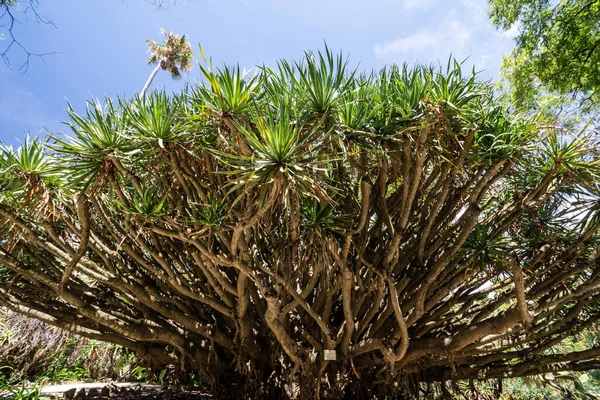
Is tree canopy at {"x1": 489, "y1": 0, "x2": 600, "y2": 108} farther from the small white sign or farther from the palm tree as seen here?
the palm tree

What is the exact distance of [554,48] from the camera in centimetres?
707

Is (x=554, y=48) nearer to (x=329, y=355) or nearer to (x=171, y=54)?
(x=329, y=355)

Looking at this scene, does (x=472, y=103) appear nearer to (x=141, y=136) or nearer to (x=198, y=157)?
(x=198, y=157)

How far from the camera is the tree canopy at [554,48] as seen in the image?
6.67 m

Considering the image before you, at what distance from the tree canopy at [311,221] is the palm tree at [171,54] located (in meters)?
13.0

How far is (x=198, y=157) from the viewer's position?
10.5 ft

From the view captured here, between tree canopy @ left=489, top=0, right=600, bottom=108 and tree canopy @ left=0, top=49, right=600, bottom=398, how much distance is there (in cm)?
405

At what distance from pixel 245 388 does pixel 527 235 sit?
147 inches

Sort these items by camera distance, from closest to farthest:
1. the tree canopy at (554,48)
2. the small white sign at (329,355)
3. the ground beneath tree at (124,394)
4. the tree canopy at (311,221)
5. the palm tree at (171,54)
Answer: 1. the tree canopy at (311,221)
2. the small white sign at (329,355)
3. the ground beneath tree at (124,394)
4. the tree canopy at (554,48)
5. the palm tree at (171,54)

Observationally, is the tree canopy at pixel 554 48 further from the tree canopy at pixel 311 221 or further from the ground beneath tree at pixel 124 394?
the ground beneath tree at pixel 124 394

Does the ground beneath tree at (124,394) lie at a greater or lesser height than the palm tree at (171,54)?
lesser

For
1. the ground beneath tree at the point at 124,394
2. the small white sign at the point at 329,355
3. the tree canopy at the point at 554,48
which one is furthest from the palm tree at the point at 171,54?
the small white sign at the point at 329,355

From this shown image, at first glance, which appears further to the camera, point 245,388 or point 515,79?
point 515,79

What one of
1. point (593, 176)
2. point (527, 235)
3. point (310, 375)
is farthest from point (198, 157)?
point (527, 235)
